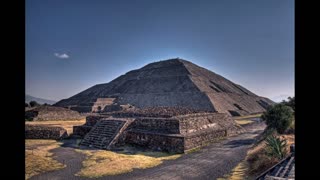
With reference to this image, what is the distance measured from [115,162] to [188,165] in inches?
155

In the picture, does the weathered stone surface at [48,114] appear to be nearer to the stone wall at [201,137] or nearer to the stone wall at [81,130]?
the stone wall at [81,130]

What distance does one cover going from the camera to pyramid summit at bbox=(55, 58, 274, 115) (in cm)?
4822

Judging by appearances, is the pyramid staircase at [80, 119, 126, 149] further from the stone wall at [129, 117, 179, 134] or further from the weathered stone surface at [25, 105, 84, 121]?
the weathered stone surface at [25, 105, 84, 121]

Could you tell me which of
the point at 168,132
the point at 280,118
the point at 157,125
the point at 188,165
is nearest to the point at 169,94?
the point at 280,118

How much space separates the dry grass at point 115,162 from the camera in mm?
11700

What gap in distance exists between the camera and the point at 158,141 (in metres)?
16.6

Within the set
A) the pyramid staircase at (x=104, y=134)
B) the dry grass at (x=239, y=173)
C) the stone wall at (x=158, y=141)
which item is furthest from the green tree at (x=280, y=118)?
the pyramid staircase at (x=104, y=134)

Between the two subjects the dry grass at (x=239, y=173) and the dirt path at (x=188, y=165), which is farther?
the dirt path at (x=188, y=165)

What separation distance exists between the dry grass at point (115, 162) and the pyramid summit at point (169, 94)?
30212mm

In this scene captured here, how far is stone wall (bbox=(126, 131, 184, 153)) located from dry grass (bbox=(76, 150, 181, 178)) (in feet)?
2.21

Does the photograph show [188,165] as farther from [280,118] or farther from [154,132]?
[280,118]

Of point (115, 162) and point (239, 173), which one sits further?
Result: point (115, 162)

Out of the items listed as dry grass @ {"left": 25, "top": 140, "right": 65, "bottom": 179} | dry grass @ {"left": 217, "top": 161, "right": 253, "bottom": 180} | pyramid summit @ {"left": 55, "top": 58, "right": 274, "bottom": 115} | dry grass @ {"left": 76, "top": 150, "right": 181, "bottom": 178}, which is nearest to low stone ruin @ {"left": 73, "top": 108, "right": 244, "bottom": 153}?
dry grass @ {"left": 76, "top": 150, "right": 181, "bottom": 178}
